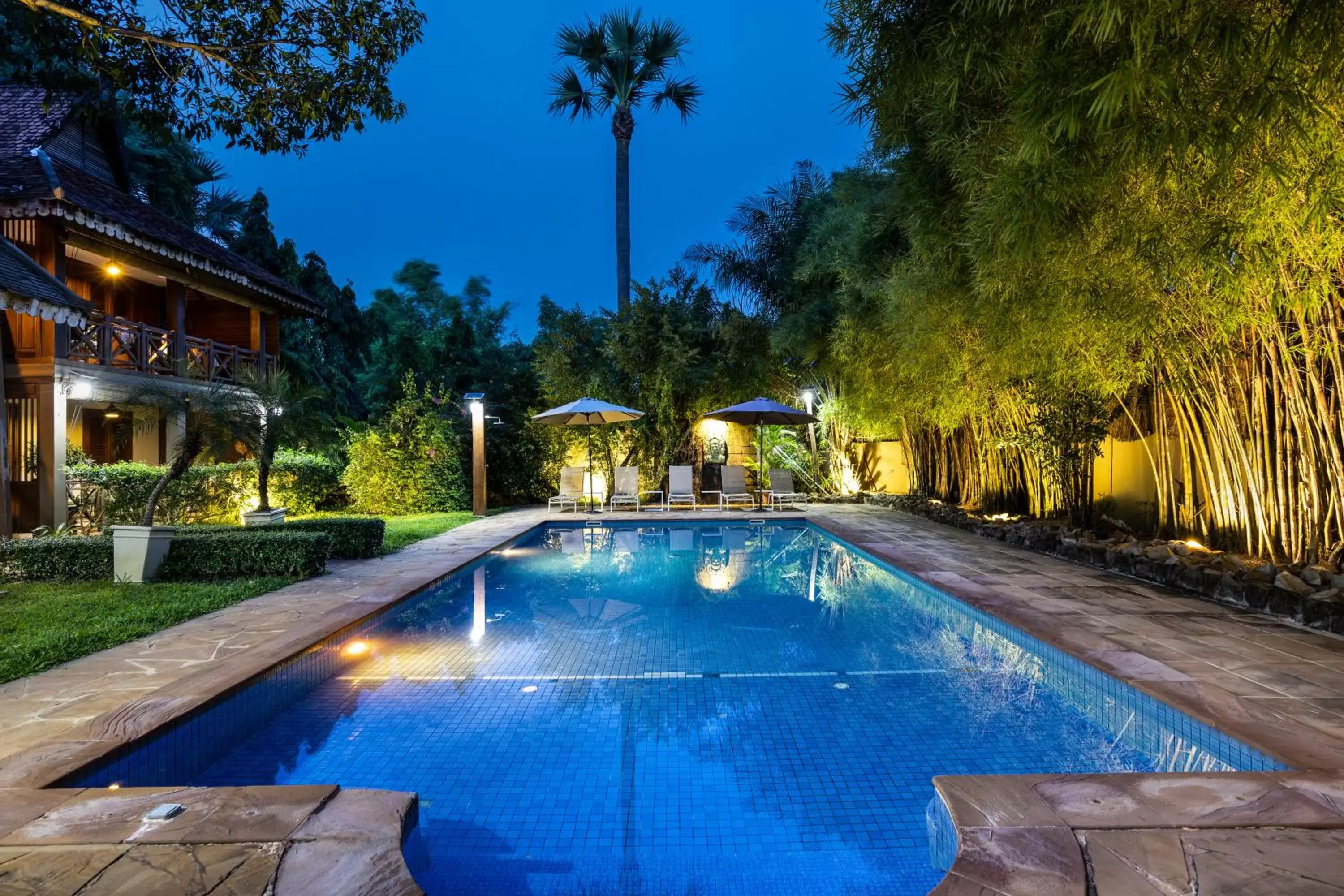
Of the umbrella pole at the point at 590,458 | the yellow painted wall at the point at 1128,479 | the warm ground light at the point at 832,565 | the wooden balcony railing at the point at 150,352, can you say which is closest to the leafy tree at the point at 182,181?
the wooden balcony railing at the point at 150,352

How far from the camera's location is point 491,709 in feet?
11.7

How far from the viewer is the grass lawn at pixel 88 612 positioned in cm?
383

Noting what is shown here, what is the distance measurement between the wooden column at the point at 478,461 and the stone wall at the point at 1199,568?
26.6ft

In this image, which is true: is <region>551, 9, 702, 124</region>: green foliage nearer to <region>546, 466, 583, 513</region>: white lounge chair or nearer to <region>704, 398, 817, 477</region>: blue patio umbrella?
<region>704, 398, 817, 477</region>: blue patio umbrella

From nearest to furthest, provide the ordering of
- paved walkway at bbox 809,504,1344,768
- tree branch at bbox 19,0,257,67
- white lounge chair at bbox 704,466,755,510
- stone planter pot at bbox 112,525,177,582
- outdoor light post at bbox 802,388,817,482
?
paved walkway at bbox 809,504,1344,768 → tree branch at bbox 19,0,257,67 → stone planter pot at bbox 112,525,177,582 → white lounge chair at bbox 704,466,755,510 → outdoor light post at bbox 802,388,817,482

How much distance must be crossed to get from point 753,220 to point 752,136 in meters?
140

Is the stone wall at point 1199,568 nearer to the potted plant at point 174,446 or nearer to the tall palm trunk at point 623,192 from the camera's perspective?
the potted plant at point 174,446

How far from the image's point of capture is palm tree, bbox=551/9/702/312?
54.1 feet

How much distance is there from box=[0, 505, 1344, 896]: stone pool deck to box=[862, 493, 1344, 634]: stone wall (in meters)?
0.27

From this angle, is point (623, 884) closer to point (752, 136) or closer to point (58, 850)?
point (58, 850)

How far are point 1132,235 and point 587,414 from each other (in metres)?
9.10

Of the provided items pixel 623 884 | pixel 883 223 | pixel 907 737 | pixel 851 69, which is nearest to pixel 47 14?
pixel 851 69

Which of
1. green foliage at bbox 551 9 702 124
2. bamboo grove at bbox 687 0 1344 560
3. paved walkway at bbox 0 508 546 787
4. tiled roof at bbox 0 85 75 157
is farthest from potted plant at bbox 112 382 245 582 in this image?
green foliage at bbox 551 9 702 124

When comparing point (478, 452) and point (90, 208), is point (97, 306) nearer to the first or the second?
point (90, 208)
